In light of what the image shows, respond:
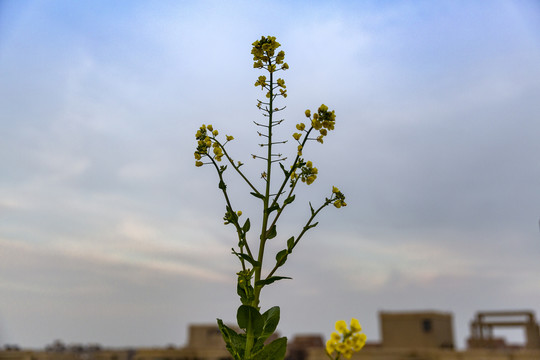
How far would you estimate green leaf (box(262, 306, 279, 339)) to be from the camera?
2310 millimetres

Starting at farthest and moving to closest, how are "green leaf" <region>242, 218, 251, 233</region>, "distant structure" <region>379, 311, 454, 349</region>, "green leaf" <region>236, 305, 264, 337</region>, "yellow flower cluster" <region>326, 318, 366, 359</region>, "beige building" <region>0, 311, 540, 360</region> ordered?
1. "distant structure" <region>379, 311, 454, 349</region>
2. "beige building" <region>0, 311, 540, 360</region>
3. "green leaf" <region>242, 218, 251, 233</region>
4. "green leaf" <region>236, 305, 264, 337</region>
5. "yellow flower cluster" <region>326, 318, 366, 359</region>

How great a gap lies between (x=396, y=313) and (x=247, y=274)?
825 inches

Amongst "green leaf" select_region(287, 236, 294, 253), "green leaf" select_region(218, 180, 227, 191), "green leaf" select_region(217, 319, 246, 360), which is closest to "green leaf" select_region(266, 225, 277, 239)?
"green leaf" select_region(287, 236, 294, 253)

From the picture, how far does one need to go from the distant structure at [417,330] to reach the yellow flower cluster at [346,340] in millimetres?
21071

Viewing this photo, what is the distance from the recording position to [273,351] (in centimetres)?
223

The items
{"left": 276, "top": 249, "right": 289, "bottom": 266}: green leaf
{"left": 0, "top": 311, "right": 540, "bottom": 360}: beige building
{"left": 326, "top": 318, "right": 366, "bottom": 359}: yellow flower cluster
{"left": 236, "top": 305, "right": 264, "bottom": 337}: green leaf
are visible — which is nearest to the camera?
{"left": 326, "top": 318, "right": 366, "bottom": 359}: yellow flower cluster

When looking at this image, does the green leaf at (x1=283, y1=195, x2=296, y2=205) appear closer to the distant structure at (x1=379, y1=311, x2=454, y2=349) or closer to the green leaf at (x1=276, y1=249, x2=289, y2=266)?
the green leaf at (x1=276, y1=249, x2=289, y2=266)

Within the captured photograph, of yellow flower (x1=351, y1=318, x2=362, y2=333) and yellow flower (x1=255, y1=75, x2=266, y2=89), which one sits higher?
yellow flower (x1=255, y1=75, x2=266, y2=89)

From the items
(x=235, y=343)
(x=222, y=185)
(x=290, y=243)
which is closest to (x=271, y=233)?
(x=290, y=243)

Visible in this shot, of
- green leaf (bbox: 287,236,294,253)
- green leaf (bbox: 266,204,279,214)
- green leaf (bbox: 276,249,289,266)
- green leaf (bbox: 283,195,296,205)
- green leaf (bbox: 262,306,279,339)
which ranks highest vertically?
green leaf (bbox: 283,195,296,205)

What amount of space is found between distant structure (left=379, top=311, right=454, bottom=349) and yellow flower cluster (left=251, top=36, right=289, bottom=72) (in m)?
20.8

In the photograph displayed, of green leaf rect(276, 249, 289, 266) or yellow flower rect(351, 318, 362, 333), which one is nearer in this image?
yellow flower rect(351, 318, 362, 333)

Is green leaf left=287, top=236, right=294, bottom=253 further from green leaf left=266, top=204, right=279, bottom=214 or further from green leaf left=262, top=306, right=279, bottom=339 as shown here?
green leaf left=262, top=306, right=279, bottom=339

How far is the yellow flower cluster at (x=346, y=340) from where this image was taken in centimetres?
173
